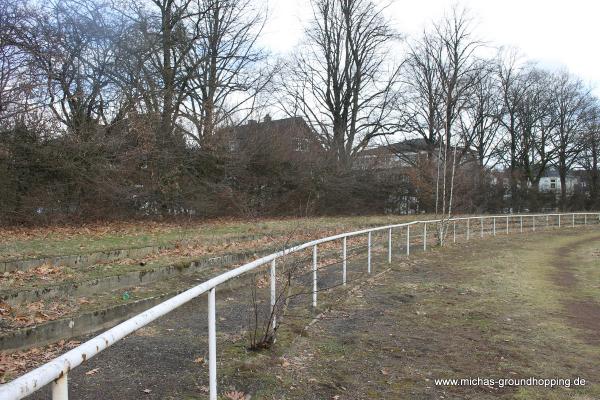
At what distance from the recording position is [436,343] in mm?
5934

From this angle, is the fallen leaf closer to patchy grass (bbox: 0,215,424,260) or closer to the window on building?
patchy grass (bbox: 0,215,424,260)

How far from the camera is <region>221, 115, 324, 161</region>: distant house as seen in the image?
82.6 feet

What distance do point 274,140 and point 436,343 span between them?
2178 cm

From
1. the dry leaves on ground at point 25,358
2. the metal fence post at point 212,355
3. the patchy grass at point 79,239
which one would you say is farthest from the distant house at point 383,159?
the metal fence post at point 212,355

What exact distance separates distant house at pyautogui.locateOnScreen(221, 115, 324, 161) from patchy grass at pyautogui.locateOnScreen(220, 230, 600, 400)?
15.8m

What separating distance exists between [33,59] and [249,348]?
46.4 feet

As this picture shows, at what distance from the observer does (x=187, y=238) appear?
13.2 metres

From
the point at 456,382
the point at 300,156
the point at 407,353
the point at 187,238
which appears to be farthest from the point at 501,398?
the point at 300,156

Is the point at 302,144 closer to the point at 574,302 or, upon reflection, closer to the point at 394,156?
the point at 394,156

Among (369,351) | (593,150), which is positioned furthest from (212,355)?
(593,150)

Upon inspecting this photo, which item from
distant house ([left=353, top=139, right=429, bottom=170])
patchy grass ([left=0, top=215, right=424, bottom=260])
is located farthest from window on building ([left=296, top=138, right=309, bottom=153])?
patchy grass ([left=0, top=215, right=424, bottom=260])

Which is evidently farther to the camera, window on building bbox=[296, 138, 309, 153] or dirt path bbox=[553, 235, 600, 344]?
window on building bbox=[296, 138, 309, 153]

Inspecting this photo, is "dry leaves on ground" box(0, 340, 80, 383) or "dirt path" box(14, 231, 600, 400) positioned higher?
"dry leaves on ground" box(0, 340, 80, 383)

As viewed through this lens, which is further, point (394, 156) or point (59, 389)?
point (394, 156)
